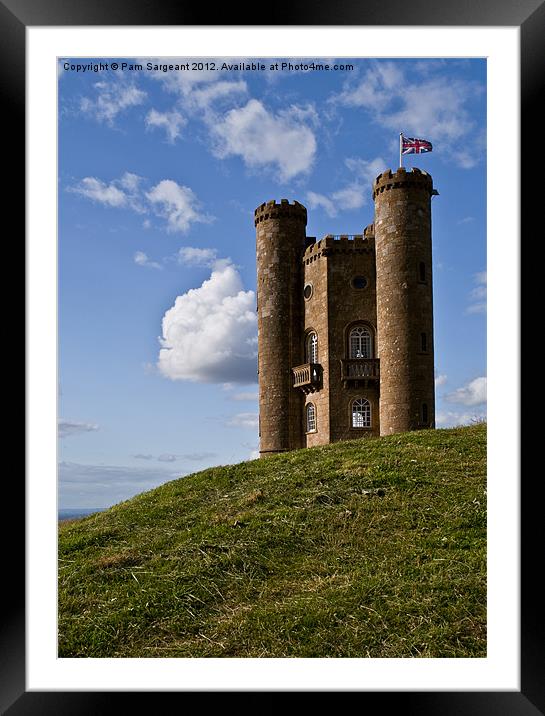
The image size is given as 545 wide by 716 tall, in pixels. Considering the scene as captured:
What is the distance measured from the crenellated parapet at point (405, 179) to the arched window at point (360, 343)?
621 centimetres

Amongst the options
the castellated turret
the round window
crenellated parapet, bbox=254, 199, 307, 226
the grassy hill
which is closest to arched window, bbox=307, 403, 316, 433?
Result: the castellated turret

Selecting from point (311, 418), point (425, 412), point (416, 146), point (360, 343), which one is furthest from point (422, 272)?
point (311, 418)

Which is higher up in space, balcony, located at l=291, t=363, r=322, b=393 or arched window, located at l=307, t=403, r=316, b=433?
balcony, located at l=291, t=363, r=322, b=393

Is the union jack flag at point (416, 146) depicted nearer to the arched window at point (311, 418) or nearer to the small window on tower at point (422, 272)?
the small window on tower at point (422, 272)

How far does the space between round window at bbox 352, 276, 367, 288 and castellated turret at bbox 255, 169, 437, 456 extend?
0.06 m

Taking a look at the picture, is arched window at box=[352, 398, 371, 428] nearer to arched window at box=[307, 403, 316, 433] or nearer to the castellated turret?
the castellated turret

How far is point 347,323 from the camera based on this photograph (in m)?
29.7

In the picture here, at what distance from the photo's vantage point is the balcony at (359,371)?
28625 millimetres

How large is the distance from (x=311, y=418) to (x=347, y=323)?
4.77m

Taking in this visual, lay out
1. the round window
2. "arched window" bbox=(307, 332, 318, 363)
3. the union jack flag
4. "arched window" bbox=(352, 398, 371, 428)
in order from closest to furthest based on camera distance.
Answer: the union jack flag
"arched window" bbox=(352, 398, 371, 428)
the round window
"arched window" bbox=(307, 332, 318, 363)

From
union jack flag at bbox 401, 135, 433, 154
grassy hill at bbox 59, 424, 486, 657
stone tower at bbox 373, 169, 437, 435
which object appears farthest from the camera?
stone tower at bbox 373, 169, 437, 435

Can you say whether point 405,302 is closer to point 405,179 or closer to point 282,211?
point 405,179

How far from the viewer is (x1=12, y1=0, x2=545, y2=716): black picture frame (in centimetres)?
600
